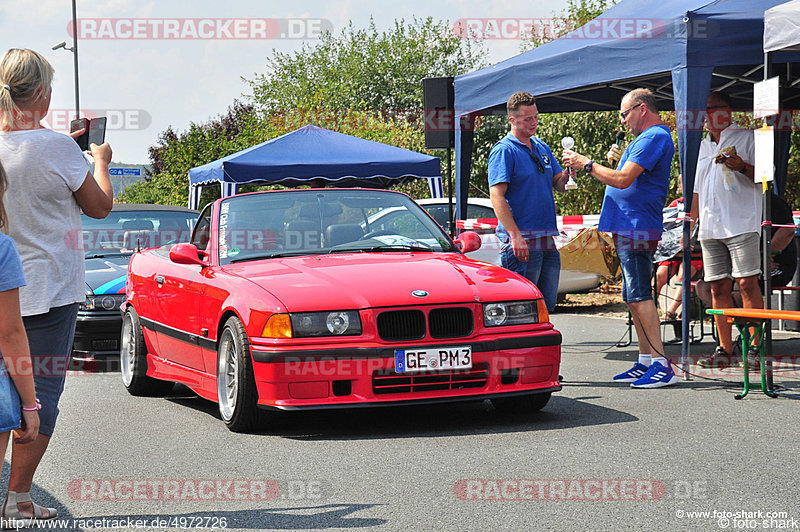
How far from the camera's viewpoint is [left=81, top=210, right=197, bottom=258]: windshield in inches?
469

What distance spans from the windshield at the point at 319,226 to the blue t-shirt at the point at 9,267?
3.71 meters

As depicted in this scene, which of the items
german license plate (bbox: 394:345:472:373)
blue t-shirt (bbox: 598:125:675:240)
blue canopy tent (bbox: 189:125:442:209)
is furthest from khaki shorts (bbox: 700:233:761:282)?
blue canopy tent (bbox: 189:125:442:209)

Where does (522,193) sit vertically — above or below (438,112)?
below

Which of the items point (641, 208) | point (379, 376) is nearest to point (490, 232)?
point (641, 208)

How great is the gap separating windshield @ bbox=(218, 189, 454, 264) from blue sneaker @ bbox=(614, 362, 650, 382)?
5.96 ft

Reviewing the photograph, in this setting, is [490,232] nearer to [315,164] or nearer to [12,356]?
[315,164]

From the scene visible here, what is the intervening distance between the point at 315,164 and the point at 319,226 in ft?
30.9

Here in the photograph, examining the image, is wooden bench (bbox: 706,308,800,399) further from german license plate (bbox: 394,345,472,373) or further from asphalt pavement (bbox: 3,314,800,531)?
german license plate (bbox: 394,345,472,373)

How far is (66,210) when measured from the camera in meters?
4.51

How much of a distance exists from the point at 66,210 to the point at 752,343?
7066 millimetres

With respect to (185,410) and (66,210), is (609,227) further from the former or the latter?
(66,210)

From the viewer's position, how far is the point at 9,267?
3.57 meters

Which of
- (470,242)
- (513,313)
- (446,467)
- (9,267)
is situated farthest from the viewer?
(470,242)

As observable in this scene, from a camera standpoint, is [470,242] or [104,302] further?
[104,302]
